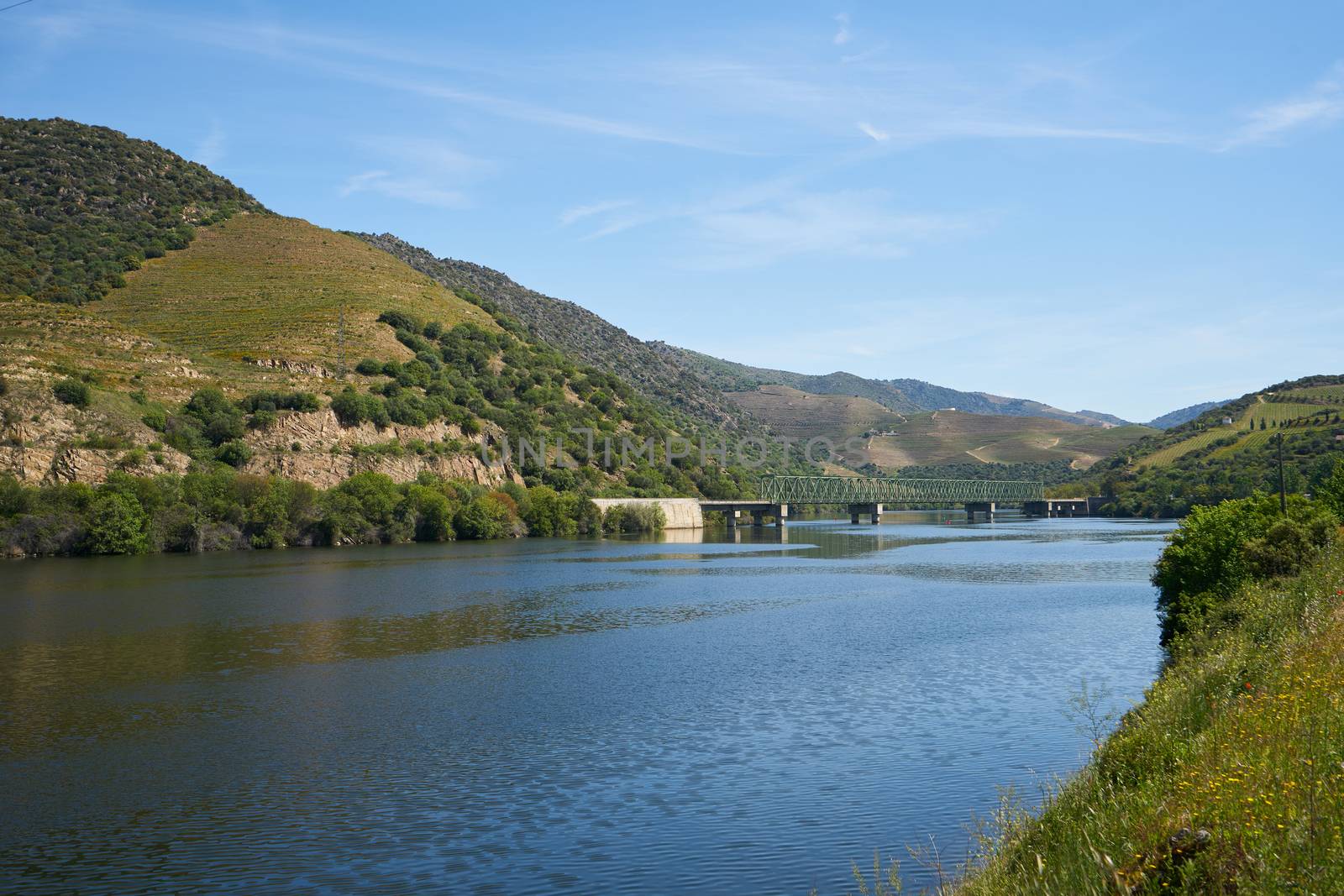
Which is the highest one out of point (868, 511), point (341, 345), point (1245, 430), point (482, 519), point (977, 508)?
point (341, 345)

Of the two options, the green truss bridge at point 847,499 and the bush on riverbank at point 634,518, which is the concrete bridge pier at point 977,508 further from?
the bush on riverbank at point 634,518

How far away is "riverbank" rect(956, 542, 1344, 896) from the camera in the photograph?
853 centimetres

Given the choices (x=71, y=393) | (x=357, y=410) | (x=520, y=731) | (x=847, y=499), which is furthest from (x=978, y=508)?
(x=520, y=731)

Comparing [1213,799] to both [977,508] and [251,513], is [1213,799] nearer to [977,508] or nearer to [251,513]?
[251,513]

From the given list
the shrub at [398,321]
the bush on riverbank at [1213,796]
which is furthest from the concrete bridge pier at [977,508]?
the bush on riverbank at [1213,796]

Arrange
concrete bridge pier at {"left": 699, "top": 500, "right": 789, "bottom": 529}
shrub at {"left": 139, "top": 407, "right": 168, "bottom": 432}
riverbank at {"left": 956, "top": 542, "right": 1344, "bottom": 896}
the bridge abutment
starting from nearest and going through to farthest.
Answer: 1. riverbank at {"left": 956, "top": 542, "right": 1344, "bottom": 896}
2. shrub at {"left": 139, "top": 407, "right": 168, "bottom": 432}
3. concrete bridge pier at {"left": 699, "top": 500, "right": 789, "bottom": 529}
4. the bridge abutment

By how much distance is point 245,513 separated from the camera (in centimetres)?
8844

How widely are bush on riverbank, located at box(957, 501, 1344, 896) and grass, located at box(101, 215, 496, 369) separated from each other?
385ft

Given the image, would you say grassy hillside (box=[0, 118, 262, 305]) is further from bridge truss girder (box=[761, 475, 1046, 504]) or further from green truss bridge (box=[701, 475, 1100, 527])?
bridge truss girder (box=[761, 475, 1046, 504])

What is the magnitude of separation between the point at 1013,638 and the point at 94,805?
28611 mm

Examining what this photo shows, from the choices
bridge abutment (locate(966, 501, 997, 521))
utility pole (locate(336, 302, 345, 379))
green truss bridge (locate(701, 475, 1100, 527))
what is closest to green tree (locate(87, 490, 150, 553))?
utility pole (locate(336, 302, 345, 379))

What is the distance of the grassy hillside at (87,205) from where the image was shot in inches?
5497

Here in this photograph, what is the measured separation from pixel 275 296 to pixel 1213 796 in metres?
148

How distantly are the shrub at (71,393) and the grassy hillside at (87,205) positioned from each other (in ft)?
137
